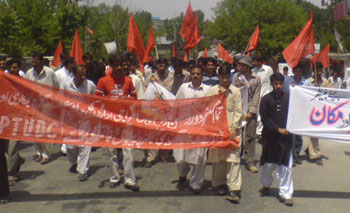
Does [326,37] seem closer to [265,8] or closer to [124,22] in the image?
[265,8]

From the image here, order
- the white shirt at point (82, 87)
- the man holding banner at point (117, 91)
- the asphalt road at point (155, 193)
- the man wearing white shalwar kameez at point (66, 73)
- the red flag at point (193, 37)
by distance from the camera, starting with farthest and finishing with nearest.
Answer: the red flag at point (193, 37), the man wearing white shalwar kameez at point (66, 73), the white shirt at point (82, 87), the man holding banner at point (117, 91), the asphalt road at point (155, 193)

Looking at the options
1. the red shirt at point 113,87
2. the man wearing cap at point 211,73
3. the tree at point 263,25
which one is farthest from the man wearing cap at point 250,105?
the tree at point 263,25

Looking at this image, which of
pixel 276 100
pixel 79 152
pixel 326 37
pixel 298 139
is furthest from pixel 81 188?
pixel 326 37

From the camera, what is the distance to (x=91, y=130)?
606 cm

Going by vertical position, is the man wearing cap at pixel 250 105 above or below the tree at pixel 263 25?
below

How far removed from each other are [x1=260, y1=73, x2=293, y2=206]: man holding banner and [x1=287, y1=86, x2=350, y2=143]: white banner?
148 mm

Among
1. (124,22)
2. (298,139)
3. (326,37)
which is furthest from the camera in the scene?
(326,37)

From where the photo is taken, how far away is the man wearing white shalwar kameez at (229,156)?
6.02 metres

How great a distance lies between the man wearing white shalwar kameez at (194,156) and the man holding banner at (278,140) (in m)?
0.87

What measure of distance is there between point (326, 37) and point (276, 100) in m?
48.4

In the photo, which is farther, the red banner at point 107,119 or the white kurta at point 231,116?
the white kurta at point 231,116

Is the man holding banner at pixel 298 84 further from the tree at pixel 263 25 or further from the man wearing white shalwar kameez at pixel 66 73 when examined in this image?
the tree at pixel 263 25

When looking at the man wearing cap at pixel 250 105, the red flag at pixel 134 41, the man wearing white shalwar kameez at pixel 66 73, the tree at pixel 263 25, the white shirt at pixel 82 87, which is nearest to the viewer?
the white shirt at pixel 82 87

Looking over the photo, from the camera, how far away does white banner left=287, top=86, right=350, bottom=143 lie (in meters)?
6.11
